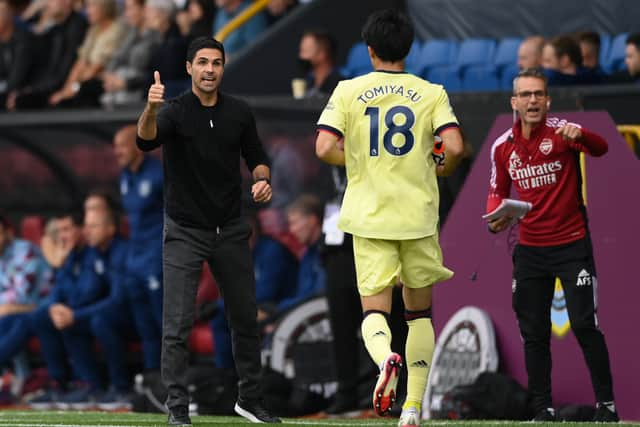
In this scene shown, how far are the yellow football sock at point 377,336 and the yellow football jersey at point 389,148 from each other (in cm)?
39

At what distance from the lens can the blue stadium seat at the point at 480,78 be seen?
13547 mm

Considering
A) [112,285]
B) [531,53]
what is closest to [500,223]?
[531,53]

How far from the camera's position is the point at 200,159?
8258mm

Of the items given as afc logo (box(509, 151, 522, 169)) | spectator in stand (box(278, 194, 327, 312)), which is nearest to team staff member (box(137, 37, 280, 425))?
afc logo (box(509, 151, 522, 169))

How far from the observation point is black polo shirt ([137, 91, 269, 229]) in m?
8.24

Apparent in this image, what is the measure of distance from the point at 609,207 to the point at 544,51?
2168 mm

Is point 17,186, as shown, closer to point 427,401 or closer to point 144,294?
point 144,294

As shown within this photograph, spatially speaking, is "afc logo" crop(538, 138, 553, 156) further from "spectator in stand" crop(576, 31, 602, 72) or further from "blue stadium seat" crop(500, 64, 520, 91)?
"blue stadium seat" crop(500, 64, 520, 91)

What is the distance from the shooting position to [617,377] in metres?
10.1

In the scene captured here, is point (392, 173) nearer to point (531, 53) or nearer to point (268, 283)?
point (531, 53)

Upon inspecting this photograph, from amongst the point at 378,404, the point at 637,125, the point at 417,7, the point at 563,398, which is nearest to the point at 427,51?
the point at 417,7

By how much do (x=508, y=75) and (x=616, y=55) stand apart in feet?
3.03

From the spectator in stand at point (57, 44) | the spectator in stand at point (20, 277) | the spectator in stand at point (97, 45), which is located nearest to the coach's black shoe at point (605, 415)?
the spectator in stand at point (20, 277)

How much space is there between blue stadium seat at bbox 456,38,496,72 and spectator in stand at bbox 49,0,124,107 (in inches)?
141
